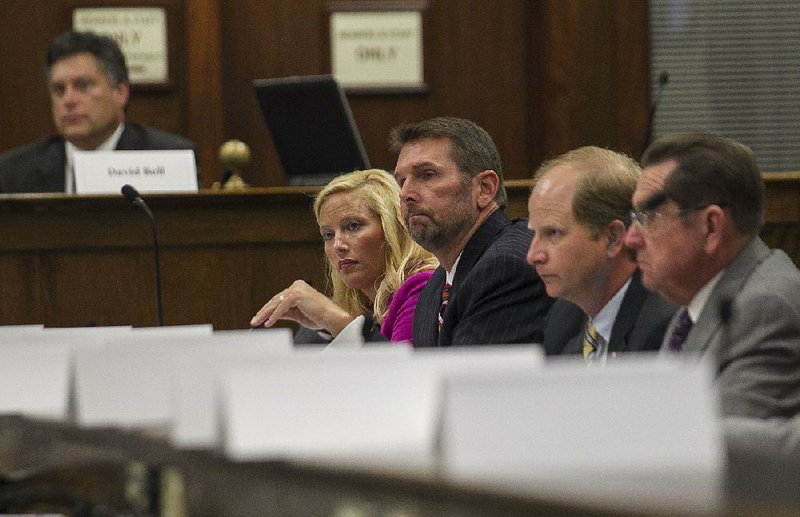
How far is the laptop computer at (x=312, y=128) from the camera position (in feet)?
16.8

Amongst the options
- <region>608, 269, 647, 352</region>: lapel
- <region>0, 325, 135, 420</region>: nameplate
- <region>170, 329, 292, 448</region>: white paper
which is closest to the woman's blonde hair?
<region>608, 269, 647, 352</region>: lapel

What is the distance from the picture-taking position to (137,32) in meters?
6.91

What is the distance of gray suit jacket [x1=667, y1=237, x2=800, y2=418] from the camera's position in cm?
246

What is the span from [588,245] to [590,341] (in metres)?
0.21

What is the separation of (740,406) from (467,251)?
1575 millimetres

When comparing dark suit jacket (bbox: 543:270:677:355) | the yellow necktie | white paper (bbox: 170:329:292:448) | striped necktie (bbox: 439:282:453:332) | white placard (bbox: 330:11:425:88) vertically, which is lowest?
striped necktie (bbox: 439:282:453:332)

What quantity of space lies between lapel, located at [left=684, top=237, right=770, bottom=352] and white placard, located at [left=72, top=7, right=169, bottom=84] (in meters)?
4.67

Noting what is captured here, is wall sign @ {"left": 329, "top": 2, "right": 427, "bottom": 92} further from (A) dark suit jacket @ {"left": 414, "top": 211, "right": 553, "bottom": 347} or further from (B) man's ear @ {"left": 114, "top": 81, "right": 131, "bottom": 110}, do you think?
(A) dark suit jacket @ {"left": 414, "top": 211, "right": 553, "bottom": 347}

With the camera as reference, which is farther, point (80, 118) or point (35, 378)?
point (80, 118)

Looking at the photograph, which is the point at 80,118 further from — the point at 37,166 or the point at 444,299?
the point at 444,299

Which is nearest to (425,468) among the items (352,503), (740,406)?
(352,503)

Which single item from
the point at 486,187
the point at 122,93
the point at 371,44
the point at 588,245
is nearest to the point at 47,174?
the point at 122,93

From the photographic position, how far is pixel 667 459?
3.16 ft

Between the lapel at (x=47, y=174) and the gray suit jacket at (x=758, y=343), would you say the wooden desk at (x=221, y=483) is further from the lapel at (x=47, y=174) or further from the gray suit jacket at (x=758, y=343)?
the lapel at (x=47, y=174)
